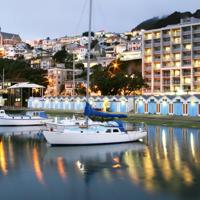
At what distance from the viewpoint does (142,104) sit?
89.8 meters

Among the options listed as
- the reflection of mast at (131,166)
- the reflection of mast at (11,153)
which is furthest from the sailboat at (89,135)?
the reflection of mast at (131,166)

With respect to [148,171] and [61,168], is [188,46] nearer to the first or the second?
[148,171]

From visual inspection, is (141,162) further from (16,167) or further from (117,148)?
(16,167)

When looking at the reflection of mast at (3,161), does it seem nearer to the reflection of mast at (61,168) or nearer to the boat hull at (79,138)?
the reflection of mast at (61,168)

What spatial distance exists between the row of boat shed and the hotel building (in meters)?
37.8

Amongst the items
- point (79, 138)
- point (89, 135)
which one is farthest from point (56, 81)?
point (79, 138)

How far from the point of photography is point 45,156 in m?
35.3

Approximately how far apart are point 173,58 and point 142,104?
5804 centimetres

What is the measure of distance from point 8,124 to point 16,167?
35.5m

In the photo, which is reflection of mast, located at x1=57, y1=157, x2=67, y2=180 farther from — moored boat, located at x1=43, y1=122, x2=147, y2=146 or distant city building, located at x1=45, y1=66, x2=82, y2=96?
distant city building, located at x1=45, y1=66, x2=82, y2=96

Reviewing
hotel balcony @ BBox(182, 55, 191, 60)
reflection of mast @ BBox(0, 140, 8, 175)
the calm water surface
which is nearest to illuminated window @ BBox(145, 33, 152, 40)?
hotel balcony @ BBox(182, 55, 191, 60)

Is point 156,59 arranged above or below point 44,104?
above

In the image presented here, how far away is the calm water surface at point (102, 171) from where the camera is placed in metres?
23.0

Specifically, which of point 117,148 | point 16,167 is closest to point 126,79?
point 117,148
